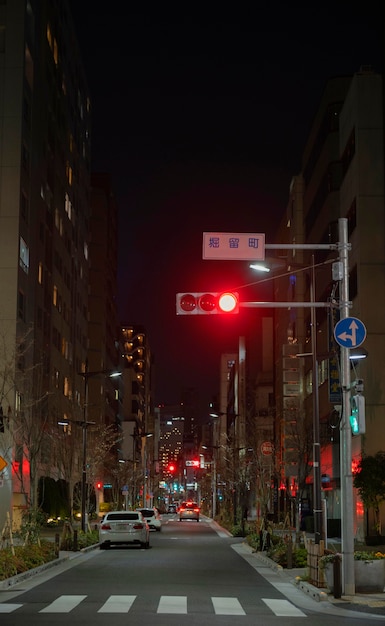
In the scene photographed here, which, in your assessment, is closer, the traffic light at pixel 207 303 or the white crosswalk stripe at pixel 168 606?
the white crosswalk stripe at pixel 168 606

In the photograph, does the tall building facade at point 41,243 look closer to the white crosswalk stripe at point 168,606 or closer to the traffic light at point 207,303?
the white crosswalk stripe at point 168,606

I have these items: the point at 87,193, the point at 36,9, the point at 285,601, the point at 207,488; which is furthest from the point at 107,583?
the point at 207,488

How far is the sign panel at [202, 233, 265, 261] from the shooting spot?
786 inches

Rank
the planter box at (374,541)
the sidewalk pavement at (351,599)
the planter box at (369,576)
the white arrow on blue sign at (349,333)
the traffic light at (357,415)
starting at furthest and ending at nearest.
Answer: the planter box at (374,541), the white arrow on blue sign at (349,333), the planter box at (369,576), the traffic light at (357,415), the sidewalk pavement at (351,599)

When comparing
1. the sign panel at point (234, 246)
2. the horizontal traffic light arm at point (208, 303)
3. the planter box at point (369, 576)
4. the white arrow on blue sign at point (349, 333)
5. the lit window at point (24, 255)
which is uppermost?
the lit window at point (24, 255)

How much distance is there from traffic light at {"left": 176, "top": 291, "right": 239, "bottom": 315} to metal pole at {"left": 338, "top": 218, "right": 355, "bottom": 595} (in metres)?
3.02

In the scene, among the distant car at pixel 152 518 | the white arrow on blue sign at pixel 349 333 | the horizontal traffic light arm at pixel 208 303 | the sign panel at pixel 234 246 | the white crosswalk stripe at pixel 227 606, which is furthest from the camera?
the distant car at pixel 152 518

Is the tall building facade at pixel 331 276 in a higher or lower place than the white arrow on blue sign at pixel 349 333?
higher

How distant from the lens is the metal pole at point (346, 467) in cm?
2067

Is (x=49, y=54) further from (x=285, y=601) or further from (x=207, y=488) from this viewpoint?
(x=207, y=488)

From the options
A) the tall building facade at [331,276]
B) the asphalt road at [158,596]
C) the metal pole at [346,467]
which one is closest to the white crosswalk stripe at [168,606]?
the asphalt road at [158,596]

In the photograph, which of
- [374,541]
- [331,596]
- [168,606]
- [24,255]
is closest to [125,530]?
[374,541]

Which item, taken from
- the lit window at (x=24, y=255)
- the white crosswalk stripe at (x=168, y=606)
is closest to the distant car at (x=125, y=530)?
the white crosswalk stripe at (x=168, y=606)

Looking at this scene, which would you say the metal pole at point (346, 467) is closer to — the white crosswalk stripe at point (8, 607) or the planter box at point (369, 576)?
the planter box at point (369, 576)
